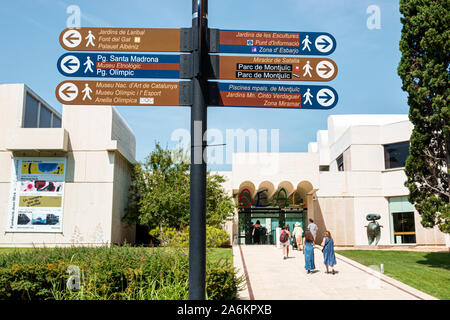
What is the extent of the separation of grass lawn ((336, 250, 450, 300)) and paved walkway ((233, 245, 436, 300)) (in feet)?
1.72

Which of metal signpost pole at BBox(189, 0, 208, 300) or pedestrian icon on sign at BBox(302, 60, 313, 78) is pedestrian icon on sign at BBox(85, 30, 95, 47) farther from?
pedestrian icon on sign at BBox(302, 60, 313, 78)

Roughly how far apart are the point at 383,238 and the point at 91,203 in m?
20.6

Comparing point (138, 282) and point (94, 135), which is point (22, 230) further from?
point (138, 282)

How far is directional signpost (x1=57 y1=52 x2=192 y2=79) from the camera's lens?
4.86 metres

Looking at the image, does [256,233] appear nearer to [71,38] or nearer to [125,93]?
[125,93]

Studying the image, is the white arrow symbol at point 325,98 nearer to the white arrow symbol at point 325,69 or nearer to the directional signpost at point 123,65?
the white arrow symbol at point 325,69

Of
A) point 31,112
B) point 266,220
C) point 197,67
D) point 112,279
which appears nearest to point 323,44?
point 197,67

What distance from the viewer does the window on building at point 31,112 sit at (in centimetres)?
2777

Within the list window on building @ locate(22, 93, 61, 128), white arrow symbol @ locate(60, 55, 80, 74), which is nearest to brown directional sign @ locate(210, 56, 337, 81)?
white arrow symbol @ locate(60, 55, 80, 74)

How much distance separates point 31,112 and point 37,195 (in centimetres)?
707

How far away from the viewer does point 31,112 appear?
28.9 meters

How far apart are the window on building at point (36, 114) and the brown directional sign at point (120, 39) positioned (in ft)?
83.1

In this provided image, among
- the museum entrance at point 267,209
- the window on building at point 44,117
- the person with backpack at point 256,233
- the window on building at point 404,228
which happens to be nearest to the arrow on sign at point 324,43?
the person with backpack at point 256,233

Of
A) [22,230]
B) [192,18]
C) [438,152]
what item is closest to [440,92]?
[438,152]
